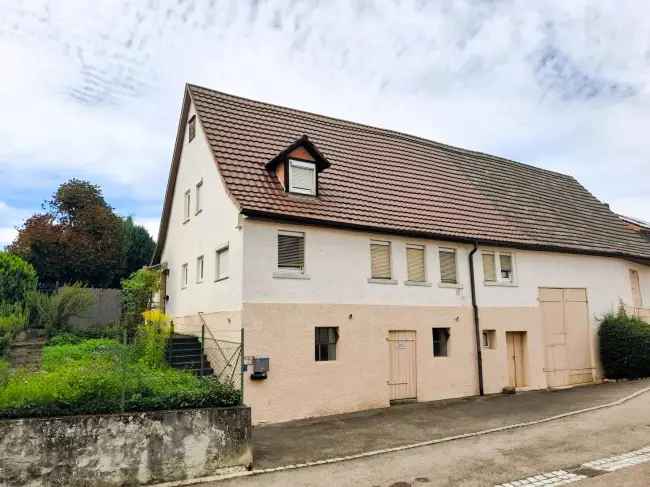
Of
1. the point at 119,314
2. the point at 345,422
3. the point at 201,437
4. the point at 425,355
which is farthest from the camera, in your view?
the point at 119,314

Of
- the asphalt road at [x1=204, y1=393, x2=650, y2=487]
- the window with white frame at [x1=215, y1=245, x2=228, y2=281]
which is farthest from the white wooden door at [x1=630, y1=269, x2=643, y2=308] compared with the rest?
the window with white frame at [x1=215, y1=245, x2=228, y2=281]

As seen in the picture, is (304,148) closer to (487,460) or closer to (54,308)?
(487,460)

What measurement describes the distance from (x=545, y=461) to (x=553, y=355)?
1124 cm

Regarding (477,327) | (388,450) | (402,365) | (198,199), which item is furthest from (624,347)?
(198,199)

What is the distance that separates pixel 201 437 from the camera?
8672 millimetres

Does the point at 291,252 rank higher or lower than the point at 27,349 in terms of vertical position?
higher

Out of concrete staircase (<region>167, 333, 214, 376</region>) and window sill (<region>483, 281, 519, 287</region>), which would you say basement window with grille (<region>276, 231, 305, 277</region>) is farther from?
window sill (<region>483, 281, 519, 287</region>)

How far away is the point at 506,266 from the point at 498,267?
559 mm

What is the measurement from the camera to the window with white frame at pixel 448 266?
17.3 metres

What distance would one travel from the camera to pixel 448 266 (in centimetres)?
1750

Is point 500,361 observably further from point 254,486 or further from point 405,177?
point 254,486

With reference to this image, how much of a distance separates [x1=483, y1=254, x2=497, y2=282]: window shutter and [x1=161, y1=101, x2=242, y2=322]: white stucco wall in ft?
31.0

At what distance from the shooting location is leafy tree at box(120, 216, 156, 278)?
32656mm

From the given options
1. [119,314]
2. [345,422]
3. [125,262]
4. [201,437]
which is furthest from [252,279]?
[125,262]
